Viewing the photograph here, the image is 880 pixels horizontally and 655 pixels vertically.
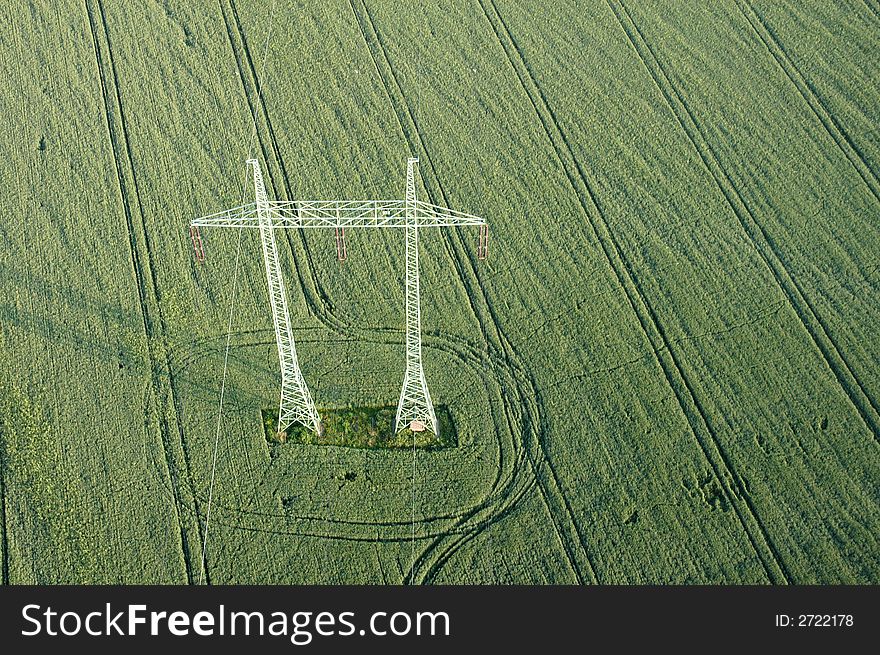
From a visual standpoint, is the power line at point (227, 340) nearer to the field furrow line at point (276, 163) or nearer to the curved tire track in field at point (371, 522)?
the field furrow line at point (276, 163)

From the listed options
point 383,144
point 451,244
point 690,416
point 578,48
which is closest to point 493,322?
point 451,244

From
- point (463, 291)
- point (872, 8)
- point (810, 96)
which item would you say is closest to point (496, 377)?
point (463, 291)

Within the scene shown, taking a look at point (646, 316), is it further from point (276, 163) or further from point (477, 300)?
point (276, 163)

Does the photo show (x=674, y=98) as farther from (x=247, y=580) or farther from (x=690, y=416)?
(x=247, y=580)

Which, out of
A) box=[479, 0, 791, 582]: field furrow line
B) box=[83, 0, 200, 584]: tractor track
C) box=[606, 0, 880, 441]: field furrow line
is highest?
box=[606, 0, 880, 441]: field furrow line

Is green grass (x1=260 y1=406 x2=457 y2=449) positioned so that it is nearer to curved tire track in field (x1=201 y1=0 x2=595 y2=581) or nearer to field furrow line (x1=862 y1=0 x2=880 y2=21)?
curved tire track in field (x1=201 y1=0 x2=595 y2=581)

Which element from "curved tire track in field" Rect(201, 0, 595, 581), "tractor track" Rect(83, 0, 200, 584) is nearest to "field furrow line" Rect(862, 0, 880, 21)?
"curved tire track in field" Rect(201, 0, 595, 581)
